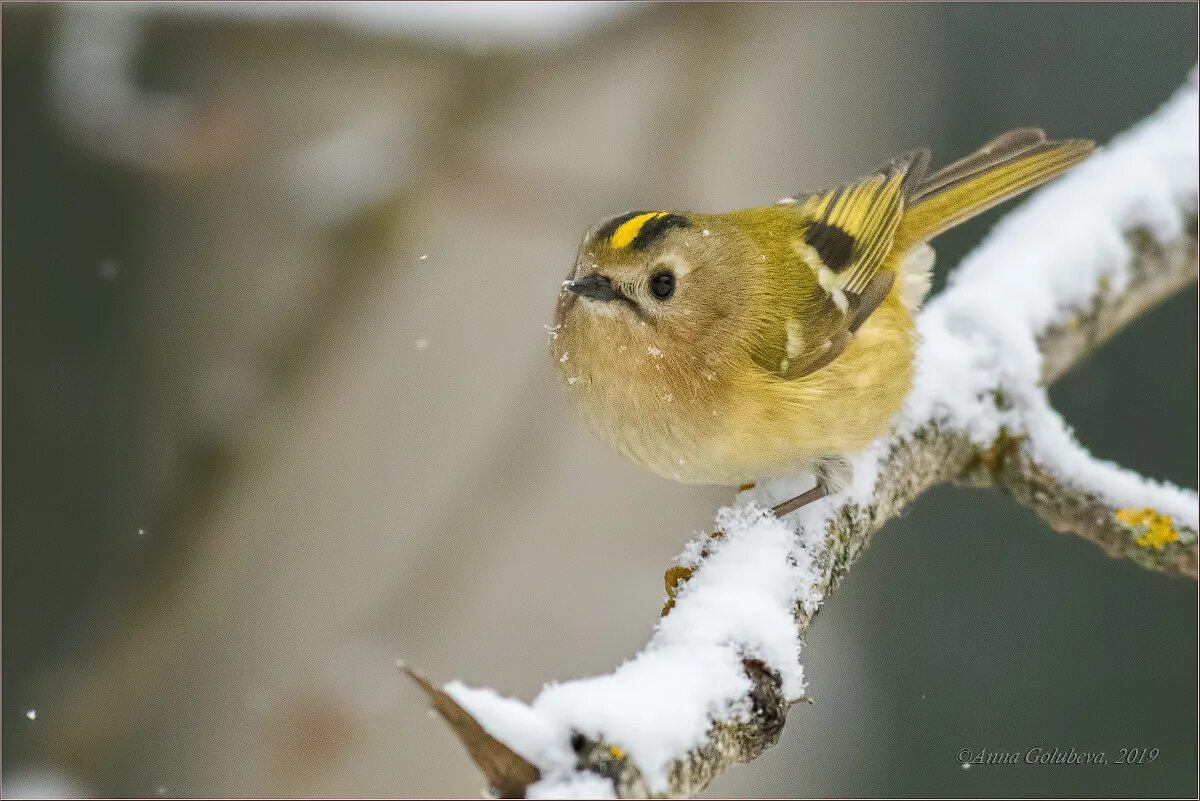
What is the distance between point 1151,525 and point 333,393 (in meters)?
2.38

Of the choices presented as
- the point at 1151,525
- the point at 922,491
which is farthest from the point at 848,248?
the point at 1151,525

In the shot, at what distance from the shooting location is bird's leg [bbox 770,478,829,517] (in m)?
2.25

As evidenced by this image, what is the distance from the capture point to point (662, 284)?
244cm

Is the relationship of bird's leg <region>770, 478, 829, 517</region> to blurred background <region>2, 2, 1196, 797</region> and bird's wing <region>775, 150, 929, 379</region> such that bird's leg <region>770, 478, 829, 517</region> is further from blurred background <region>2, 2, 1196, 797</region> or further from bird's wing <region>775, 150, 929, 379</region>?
blurred background <region>2, 2, 1196, 797</region>

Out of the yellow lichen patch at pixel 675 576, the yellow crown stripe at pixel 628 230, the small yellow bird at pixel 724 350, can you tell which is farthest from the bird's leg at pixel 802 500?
the yellow crown stripe at pixel 628 230

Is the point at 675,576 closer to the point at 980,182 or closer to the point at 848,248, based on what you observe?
the point at 848,248

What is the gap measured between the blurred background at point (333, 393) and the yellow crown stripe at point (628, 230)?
0.91m

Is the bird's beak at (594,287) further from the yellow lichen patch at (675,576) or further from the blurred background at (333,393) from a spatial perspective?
the blurred background at (333,393)

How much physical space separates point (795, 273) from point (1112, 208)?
2.99 ft

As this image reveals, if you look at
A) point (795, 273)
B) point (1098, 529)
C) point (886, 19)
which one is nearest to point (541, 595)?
point (795, 273)

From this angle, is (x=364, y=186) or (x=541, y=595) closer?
(x=364, y=186)

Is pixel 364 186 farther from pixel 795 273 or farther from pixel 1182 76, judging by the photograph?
pixel 1182 76

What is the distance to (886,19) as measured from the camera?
7.33m

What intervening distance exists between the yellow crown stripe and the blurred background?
910 millimetres
